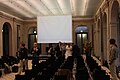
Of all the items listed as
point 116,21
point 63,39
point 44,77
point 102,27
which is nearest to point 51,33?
point 63,39

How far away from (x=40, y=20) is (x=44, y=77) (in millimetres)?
16419

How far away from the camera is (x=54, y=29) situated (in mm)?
23453

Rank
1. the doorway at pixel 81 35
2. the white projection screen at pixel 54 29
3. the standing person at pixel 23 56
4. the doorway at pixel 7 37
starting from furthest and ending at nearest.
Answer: the doorway at pixel 81 35 < the doorway at pixel 7 37 < the white projection screen at pixel 54 29 < the standing person at pixel 23 56

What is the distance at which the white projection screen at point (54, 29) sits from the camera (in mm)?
23016

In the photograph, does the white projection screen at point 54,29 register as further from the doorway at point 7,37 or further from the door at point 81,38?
the door at point 81,38

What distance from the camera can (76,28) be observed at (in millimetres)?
29672

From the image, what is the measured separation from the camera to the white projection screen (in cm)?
2302

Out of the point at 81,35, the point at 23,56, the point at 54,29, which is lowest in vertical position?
the point at 23,56

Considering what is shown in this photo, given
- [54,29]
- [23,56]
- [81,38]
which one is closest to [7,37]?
[54,29]

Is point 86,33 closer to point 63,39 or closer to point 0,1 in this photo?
point 63,39

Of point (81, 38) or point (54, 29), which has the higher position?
point (54, 29)

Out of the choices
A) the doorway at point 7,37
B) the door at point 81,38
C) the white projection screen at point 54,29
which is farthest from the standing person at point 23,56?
the door at point 81,38

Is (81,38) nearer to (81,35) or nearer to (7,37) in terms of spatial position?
(81,35)

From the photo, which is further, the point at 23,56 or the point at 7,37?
the point at 7,37
